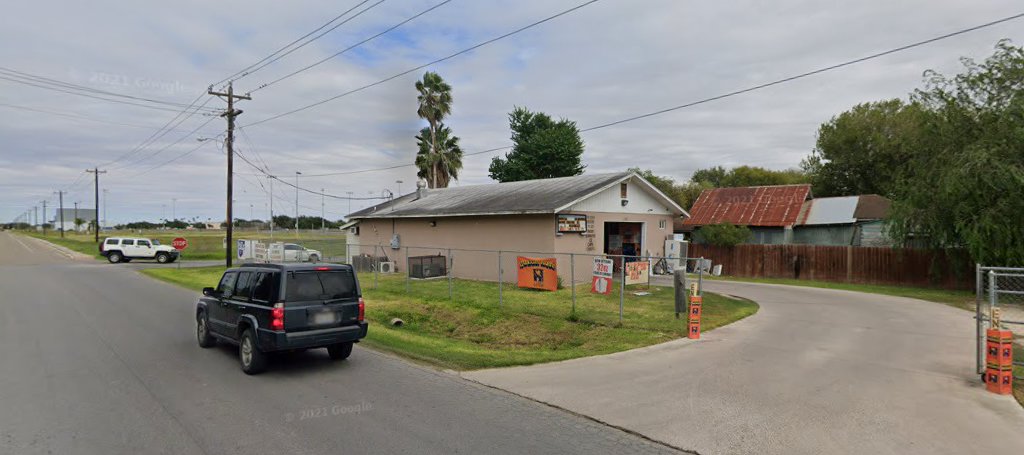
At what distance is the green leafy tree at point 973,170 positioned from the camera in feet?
59.2

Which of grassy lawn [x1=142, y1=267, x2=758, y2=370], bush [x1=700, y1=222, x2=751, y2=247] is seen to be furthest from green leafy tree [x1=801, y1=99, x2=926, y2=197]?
grassy lawn [x1=142, y1=267, x2=758, y2=370]

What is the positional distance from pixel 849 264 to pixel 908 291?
3.77 m

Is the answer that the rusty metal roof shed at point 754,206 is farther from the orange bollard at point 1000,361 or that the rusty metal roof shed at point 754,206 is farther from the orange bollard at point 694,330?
the orange bollard at point 1000,361

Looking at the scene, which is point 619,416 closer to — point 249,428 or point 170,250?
point 249,428

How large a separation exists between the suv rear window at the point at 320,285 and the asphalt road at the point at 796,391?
254cm

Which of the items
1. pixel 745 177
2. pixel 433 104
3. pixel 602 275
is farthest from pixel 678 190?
pixel 602 275

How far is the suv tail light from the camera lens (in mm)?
8234

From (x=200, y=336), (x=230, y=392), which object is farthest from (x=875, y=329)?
(x=200, y=336)

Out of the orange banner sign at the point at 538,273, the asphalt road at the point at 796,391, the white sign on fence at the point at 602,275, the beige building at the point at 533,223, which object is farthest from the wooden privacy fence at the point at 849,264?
the white sign on fence at the point at 602,275

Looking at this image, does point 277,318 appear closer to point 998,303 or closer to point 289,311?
point 289,311

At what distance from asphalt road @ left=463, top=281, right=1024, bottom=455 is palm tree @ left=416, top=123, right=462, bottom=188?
118ft

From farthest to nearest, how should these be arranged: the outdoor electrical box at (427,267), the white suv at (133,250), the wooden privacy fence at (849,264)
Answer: the white suv at (133,250), the outdoor electrical box at (427,267), the wooden privacy fence at (849,264)

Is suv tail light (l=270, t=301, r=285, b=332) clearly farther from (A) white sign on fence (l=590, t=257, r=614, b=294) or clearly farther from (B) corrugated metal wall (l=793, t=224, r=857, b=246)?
(B) corrugated metal wall (l=793, t=224, r=857, b=246)

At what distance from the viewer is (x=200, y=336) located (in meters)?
10.6
